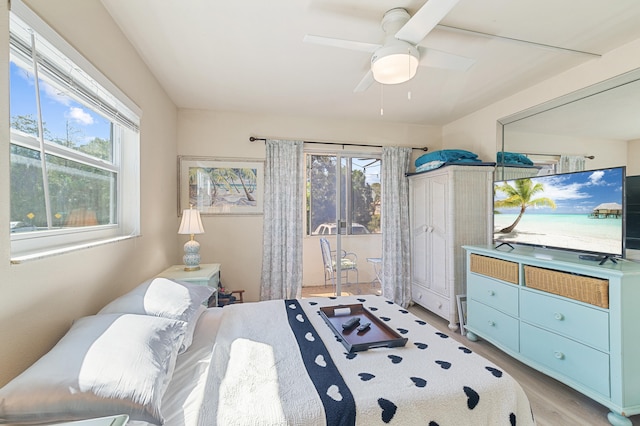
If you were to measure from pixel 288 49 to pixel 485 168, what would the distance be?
252 cm

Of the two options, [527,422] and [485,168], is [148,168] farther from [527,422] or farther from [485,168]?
[485,168]

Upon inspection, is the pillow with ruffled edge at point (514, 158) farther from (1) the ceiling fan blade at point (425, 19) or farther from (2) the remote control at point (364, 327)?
(2) the remote control at point (364, 327)

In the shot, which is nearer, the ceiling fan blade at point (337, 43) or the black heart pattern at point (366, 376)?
the black heart pattern at point (366, 376)

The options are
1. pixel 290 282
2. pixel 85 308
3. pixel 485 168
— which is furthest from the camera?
pixel 290 282

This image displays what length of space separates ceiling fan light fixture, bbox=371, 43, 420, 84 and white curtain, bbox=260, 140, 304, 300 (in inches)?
76.4

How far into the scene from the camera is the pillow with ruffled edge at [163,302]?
57.7 inches

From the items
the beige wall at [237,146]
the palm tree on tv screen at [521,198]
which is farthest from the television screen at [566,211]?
the beige wall at [237,146]

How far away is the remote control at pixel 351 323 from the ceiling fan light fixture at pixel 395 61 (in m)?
1.61

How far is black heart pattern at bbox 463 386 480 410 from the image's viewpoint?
44.9 inches

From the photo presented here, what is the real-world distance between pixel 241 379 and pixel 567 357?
2.29 meters

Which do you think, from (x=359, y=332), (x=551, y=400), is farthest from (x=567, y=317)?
(x=359, y=332)

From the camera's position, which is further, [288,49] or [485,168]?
[485,168]

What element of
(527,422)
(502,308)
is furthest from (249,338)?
(502,308)

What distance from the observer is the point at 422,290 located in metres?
3.78
